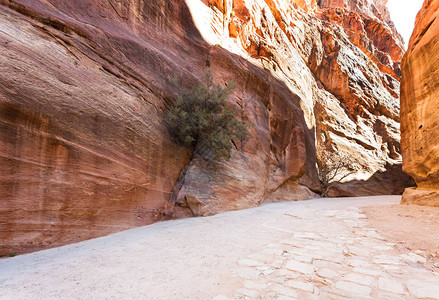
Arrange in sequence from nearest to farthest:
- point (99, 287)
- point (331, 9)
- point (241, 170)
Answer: point (99, 287) → point (241, 170) → point (331, 9)

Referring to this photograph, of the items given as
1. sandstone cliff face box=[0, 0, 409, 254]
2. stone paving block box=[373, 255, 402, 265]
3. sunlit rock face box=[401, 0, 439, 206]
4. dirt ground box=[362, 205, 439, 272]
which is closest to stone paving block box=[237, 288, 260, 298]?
stone paving block box=[373, 255, 402, 265]

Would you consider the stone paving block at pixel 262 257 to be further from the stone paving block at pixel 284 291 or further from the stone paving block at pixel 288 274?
the stone paving block at pixel 284 291

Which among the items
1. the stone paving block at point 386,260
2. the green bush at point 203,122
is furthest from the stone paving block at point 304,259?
the green bush at point 203,122

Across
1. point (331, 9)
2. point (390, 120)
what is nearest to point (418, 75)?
point (390, 120)

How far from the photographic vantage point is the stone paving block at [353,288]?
2336 mm

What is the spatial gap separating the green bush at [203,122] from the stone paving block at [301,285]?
17.7ft

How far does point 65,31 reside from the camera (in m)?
5.26

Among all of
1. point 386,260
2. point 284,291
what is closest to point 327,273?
point 284,291

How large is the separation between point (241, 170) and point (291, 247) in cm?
566

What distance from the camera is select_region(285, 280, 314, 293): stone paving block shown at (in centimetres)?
241

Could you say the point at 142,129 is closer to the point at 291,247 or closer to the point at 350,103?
the point at 291,247

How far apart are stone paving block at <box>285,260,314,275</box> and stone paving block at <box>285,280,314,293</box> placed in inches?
11.5

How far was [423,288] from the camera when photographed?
2404 mm

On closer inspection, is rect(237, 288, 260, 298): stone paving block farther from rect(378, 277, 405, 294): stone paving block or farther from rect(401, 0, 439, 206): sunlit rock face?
rect(401, 0, 439, 206): sunlit rock face
